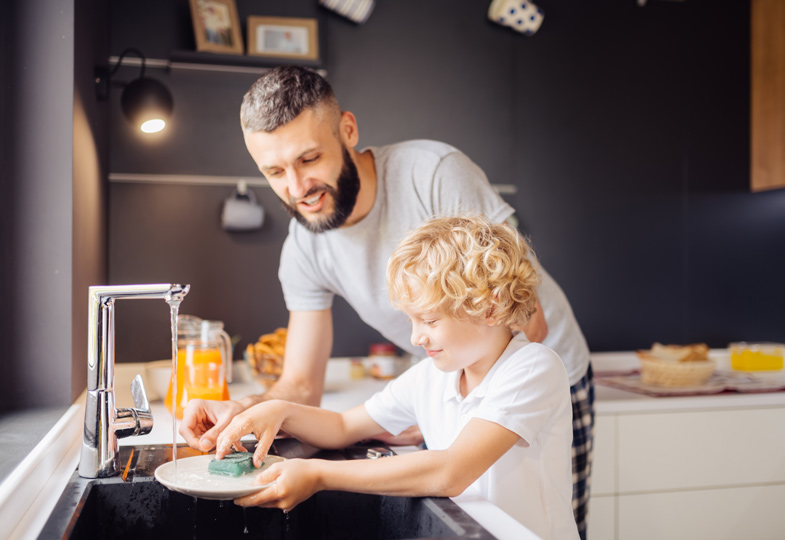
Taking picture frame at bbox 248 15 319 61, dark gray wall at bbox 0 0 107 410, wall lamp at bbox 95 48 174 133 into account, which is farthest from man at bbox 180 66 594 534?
picture frame at bbox 248 15 319 61

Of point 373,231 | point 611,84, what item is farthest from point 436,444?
point 611,84

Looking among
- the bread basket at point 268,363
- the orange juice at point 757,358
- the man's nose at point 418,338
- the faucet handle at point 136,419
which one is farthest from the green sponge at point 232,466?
the orange juice at point 757,358

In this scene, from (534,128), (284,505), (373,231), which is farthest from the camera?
(534,128)

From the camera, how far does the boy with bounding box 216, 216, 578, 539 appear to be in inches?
36.3

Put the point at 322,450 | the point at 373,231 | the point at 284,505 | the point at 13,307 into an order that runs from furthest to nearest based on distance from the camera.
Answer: the point at 373,231 < the point at 13,307 < the point at 322,450 < the point at 284,505

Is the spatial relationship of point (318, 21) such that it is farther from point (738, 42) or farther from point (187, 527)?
point (187, 527)

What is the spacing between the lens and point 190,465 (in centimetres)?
94

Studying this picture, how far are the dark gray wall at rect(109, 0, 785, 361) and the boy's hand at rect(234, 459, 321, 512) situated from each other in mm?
1492

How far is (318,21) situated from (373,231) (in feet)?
3.93

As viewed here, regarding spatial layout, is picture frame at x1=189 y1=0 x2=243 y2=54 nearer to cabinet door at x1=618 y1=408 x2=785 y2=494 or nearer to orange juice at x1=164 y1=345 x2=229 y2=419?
orange juice at x1=164 y1=345 x2=229 y2=419

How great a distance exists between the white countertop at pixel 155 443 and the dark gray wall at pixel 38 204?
0.39 feet

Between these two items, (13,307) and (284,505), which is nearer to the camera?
(284,505)

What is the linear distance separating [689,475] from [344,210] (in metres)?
1.32

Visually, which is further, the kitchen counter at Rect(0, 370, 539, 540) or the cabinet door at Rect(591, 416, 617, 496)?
the cabinet door at Rect(591, 416, 617, 496)
